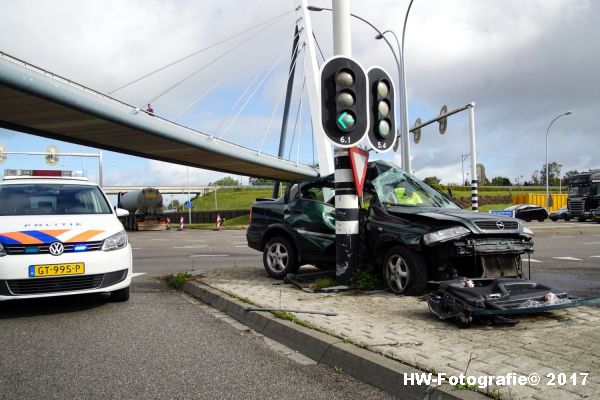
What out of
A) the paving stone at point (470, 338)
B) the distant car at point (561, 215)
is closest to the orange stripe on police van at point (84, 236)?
the paving stone at point (470, 338)

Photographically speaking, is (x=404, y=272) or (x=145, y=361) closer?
(x=145, y=361)

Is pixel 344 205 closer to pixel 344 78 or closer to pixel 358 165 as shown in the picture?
pixel 358 165

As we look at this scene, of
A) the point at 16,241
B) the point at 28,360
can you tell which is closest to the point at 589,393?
the point at 28,360

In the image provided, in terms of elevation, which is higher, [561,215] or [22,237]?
[22,237]

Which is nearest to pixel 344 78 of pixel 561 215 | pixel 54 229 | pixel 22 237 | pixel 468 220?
pixel 468 220

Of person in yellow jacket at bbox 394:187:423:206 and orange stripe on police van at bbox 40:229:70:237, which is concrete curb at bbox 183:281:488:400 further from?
person in yellow jacket at bbox 394:187:423:206

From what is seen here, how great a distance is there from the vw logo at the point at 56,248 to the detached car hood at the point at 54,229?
0.16 ft

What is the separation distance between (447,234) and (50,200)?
16.9ft

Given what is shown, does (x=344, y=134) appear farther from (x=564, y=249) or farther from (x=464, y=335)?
(x=564, y=249)

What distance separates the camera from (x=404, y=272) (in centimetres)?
650

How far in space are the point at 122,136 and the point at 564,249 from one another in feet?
79.2

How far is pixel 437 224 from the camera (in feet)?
20.6

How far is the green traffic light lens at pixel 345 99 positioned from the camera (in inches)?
277

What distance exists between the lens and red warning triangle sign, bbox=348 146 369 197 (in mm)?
7188
